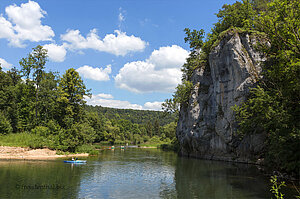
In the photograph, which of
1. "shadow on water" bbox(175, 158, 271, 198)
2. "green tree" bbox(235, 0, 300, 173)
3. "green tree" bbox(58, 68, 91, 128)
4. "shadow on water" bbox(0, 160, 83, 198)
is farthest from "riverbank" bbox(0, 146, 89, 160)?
"green tree" bbox(235, 0, 300, 173)

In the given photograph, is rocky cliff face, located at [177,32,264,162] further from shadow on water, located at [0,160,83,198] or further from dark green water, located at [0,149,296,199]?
shadow on water, located at [0,160,83,198]

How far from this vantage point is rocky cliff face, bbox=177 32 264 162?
42.2 metres

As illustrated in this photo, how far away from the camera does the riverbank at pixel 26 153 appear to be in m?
42.9

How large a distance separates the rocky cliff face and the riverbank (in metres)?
30.9

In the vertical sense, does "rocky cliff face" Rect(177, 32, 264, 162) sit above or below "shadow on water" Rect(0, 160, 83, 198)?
above

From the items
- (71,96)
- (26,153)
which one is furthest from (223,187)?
(71,96)

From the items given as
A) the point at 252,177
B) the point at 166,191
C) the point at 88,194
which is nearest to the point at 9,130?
the point at 88,194

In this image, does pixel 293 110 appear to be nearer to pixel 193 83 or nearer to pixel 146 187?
pixel 146 187

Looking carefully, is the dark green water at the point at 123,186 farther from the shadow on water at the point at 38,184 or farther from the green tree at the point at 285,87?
the green tree at the point at 285,87

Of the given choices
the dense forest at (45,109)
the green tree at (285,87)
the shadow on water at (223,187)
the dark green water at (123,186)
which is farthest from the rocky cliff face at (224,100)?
the dense forest at (45,109)

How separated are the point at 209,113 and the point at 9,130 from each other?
151 feet

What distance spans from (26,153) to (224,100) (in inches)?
1627

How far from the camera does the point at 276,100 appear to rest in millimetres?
23875

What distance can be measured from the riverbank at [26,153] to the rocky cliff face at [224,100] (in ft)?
101
